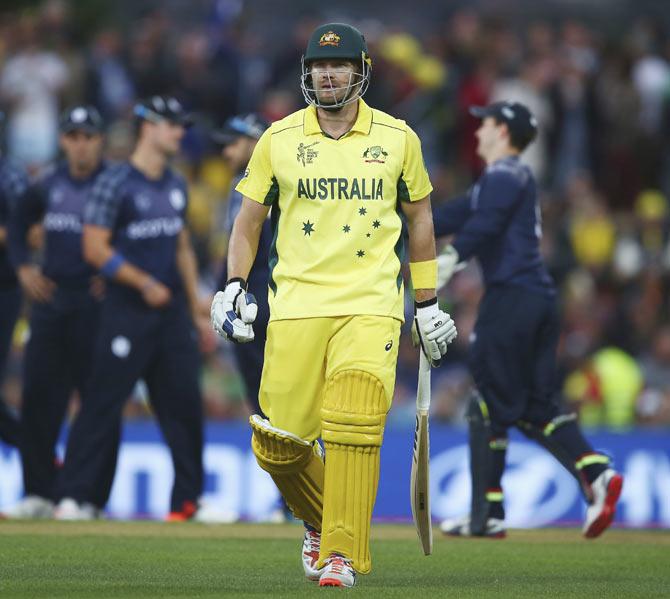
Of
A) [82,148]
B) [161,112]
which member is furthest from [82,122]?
[161,112]

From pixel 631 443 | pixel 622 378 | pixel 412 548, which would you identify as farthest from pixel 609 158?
pixel 412 548

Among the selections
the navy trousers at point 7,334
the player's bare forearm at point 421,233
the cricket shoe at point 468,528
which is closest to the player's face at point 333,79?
the player's bare forearm at point 421,233

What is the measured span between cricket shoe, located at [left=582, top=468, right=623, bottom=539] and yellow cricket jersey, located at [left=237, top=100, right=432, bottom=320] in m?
2.86

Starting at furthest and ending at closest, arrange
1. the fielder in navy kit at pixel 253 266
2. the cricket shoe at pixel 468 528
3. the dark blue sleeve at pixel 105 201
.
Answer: the dark blue sleeve at pixel 105 201, the fielder in navy kit at pixel 253 266, the cricket shoe at pixel 468 528

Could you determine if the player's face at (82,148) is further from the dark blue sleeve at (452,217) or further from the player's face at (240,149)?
the dark blue sleeve at (452,217)

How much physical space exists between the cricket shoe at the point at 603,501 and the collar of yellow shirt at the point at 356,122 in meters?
3.25

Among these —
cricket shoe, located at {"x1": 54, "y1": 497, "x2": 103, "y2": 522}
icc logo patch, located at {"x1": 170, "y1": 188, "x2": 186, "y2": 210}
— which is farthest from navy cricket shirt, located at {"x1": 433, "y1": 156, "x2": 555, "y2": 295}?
cricket shoe, located at {"x1": 54, "y1": 497, "x2": 103, "y2": 522}

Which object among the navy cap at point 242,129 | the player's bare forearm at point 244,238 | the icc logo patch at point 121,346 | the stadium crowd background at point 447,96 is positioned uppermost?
the stadium crowd background at point 447,96

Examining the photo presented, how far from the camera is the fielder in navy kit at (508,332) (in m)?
9.59

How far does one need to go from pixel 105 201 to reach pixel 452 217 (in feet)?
7.56

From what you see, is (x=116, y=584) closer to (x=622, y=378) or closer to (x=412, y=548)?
(x=412, y=548)

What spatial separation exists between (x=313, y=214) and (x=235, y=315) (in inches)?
21.6

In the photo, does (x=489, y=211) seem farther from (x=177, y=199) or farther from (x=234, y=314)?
(x=234, y=314)

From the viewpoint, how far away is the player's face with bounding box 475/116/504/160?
387 inches
